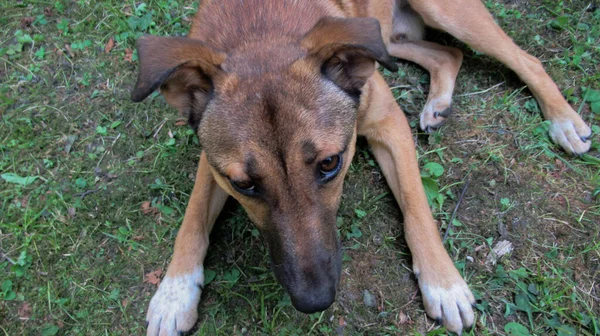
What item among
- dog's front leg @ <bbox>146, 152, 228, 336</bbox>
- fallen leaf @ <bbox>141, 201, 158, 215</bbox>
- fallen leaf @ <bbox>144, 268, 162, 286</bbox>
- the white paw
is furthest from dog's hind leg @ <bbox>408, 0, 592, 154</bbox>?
fallen leaf @ <bbox>144, 268, 162, 286</bbox>

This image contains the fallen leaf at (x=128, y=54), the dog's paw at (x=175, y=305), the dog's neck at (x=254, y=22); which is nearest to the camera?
the dog's neck at (x=254, y=22)

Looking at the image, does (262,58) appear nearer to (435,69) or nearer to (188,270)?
(188,270)

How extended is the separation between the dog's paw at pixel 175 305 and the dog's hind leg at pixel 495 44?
312 centimetres

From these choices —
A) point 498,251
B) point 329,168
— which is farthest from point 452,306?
point 329,168

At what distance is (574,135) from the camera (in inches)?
156

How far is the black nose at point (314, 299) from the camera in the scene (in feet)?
8.75

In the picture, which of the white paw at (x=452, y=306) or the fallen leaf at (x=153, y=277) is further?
the fallen leaf at (x=153, y=277)

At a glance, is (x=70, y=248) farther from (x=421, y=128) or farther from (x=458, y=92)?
(x=458, y=92)

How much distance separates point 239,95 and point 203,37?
2.54 ft

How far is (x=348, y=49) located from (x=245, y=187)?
0.99 meters

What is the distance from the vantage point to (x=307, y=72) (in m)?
2.75

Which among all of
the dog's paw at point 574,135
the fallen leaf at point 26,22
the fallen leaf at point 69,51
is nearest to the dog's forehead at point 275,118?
the dog's paw at point 574,135

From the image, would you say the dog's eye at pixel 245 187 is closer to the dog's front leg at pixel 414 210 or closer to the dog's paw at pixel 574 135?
the dog's front leg at pixel 414 210

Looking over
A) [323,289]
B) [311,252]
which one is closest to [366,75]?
[311,252]
